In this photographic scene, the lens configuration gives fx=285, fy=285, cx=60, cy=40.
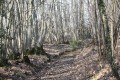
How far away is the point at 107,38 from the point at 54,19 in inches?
1902

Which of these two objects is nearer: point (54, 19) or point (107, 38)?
point (107, 38)

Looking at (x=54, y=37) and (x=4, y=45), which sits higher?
(x=4, y=45)

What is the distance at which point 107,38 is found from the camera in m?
9.65

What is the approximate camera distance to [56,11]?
58.9m

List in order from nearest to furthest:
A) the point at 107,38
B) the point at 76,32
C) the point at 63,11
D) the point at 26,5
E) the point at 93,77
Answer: the point at 107,38 < the point at 93,77 < the point at 26,5 < the point at 76,32 < the point at 63,11

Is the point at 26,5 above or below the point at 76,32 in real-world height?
above

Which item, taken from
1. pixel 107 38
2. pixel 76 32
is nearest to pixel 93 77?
pixel 107 38

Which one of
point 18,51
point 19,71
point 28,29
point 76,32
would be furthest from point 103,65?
point 76,32

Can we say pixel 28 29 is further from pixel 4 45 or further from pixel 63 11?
pixel 63 11

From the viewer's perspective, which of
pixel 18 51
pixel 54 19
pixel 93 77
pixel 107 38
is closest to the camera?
pixel 107 38

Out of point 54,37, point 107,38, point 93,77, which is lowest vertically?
point 54,37

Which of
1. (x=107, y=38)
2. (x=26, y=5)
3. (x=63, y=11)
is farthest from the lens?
(x=63, y=11)

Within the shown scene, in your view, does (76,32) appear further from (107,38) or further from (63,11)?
(107,38)

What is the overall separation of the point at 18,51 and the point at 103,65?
833 cm
